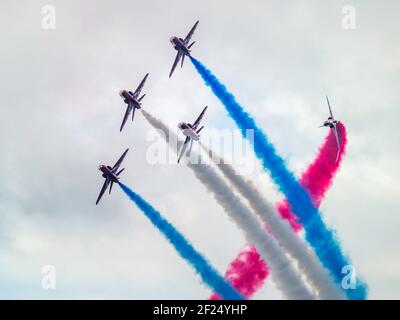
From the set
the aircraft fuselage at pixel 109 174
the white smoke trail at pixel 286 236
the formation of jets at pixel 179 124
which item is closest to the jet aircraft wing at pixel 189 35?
the formation of jets at pixel 179 124

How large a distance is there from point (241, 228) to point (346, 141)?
23.2 meters

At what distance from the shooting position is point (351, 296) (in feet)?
347

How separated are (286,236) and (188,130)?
75.5 feet

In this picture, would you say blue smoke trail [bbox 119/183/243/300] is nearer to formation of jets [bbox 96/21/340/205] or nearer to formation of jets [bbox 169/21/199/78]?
formation of jets [bbox 96/21/340/205]

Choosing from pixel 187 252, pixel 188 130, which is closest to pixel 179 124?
pixel 188 130

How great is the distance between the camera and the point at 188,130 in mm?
108188

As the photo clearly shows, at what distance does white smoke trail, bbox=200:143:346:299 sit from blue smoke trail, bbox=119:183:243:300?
11172mm

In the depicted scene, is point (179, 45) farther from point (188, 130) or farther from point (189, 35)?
point (188, 130)

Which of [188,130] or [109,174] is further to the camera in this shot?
[188,130]

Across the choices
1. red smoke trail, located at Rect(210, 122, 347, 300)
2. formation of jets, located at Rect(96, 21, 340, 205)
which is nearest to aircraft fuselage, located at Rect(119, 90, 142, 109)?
formation of jets, located at Rect(96, 21, 340, 205)

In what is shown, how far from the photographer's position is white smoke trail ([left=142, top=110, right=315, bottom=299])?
103m
